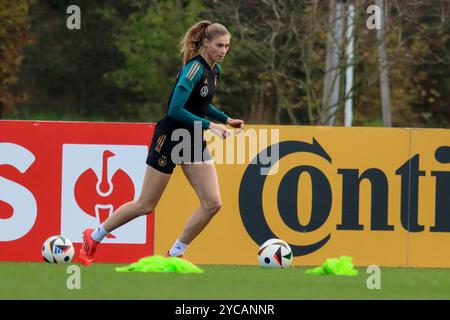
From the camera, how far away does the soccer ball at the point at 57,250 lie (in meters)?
11.7

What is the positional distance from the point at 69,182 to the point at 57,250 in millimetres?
1395

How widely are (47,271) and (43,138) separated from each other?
2461 mm

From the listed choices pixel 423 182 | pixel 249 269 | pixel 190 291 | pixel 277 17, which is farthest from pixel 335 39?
pixel 190 291

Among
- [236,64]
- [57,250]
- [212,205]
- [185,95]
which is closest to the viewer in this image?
[185,95]

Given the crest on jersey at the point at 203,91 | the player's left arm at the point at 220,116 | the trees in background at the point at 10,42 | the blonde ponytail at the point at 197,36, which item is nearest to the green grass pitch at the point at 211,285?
the player's left arm at the point at 220,116

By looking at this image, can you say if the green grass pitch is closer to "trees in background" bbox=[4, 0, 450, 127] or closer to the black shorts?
the black shorts

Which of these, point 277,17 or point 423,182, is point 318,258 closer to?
point 423,182

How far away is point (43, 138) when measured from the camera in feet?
42.5

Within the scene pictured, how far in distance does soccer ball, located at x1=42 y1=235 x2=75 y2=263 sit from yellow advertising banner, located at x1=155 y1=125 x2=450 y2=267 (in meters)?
1.56

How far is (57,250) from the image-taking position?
38.5 feet

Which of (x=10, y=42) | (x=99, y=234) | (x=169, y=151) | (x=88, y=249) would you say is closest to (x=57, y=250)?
(x=88, y=249)

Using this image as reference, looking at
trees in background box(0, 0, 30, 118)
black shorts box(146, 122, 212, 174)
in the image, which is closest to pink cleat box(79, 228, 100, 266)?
black shorts box(146, 122, 212, 174)

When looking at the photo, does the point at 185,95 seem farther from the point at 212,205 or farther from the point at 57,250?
the point at 57,250

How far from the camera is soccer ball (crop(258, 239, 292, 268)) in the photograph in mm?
11672
